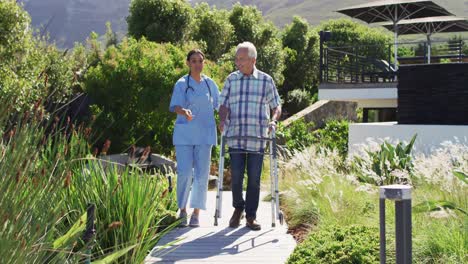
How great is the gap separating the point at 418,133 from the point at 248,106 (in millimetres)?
6246

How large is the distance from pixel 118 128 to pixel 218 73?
2923 millimetres

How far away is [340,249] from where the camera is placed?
5957 mm

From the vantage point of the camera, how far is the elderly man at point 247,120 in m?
8.05

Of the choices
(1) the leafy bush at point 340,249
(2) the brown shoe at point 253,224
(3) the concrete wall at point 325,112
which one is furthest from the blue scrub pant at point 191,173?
(3) the concrete wall at point 325,112

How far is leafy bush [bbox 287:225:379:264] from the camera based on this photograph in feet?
19.1

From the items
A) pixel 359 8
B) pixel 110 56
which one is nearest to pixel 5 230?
pixel 110 56

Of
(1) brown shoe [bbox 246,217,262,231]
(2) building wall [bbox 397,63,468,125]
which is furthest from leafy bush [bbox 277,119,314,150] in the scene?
(1) brown shoe [bbox 246,217,262,231]

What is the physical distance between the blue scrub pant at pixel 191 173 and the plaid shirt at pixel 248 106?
1.24ft

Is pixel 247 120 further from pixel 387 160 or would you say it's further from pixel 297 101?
pixel 297 101

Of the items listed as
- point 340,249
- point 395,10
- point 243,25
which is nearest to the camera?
point 340,249

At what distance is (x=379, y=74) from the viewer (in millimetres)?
20906

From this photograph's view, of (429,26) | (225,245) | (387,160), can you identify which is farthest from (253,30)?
(225,245)

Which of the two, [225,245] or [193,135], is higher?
[193,135]

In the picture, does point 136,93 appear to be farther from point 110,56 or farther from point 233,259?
point 233,259
